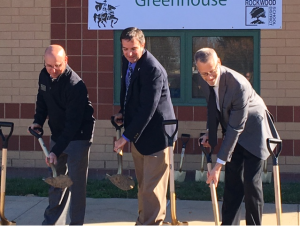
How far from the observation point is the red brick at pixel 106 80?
8.53m

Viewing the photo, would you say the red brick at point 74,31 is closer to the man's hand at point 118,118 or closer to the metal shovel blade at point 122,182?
the man's hand at point 118,118

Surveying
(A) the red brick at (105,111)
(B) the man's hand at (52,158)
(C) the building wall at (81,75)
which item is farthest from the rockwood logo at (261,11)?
(B) the man's hand at (52,158)

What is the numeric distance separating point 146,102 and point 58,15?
12.3 ft

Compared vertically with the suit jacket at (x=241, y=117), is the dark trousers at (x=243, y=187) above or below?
below

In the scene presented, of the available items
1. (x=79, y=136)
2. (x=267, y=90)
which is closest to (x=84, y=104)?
(x=79, y=136)

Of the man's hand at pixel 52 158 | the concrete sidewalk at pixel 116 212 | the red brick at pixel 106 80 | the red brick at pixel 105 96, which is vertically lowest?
the concrete sidewalk at pixel 116 212

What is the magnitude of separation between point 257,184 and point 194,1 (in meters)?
3.85

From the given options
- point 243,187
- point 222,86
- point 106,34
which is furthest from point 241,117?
point 106,34

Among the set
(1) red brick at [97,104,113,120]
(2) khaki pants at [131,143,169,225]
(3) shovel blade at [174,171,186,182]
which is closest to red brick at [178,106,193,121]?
(3) shovel blade at [174,171,186,182]

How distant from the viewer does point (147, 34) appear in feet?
27.6

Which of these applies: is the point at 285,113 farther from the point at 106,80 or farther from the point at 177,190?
the point at 106,80

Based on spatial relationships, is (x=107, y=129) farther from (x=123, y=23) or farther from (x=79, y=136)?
(x=79, y=136)

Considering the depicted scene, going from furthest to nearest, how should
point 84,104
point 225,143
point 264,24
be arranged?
point 264,24
point 84,104
point 225,143

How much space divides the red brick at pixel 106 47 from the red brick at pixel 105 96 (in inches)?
22.4
